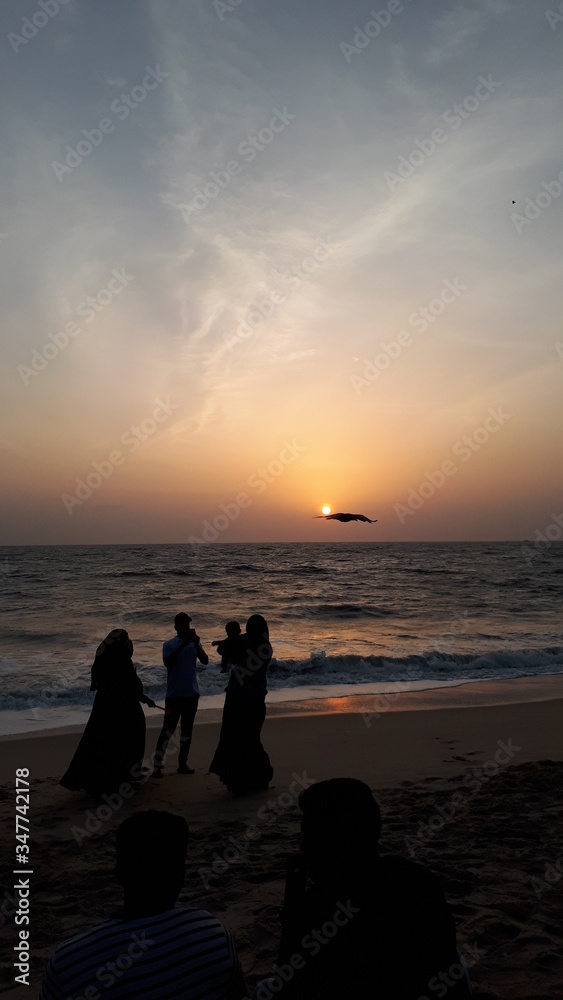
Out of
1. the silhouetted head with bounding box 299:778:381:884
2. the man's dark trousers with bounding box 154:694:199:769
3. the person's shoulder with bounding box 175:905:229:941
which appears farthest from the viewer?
the man's dark trousers with bounding box 154:694:199:769

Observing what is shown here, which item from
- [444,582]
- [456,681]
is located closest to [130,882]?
[456,681]

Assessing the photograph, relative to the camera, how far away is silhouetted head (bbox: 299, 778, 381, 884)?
Result: 1933 mm

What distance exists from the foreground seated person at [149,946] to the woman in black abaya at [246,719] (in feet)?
15.5

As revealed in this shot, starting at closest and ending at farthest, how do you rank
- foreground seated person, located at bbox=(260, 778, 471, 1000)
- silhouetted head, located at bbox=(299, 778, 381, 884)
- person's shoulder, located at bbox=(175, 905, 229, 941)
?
foreground seated person, located at bbox=(260, 778, 471, 1000), silhouetted head, located at bbox=(299, 778, 381, 884), person's shoulder, located at bbox=(175, 905, 229, 941)

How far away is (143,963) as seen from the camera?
1964 millimetres

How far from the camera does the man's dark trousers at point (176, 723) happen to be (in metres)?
7.31

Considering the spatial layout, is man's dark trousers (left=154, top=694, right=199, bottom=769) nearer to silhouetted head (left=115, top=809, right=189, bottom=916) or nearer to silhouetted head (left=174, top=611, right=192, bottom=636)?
silhouetted head (left=174, top=611, right=192, bottom=636)

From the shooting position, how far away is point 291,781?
291 inches

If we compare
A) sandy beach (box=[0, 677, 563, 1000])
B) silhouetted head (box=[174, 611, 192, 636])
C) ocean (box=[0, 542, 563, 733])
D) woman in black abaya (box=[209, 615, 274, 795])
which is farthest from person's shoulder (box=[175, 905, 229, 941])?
ocean (box=[0, 542, 563, 733])

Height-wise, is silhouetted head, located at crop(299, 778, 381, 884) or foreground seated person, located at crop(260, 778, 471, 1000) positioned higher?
silhouetted head, located at crop(299, 778, 381, 884)

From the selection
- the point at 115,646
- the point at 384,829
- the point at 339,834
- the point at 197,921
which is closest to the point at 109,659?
the point at 115,646

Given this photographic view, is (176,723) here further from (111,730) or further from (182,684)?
(111,730)

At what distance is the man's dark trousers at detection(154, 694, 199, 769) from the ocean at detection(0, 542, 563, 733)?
4.54 meters

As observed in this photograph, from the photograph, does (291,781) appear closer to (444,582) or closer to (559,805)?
(559,805)
